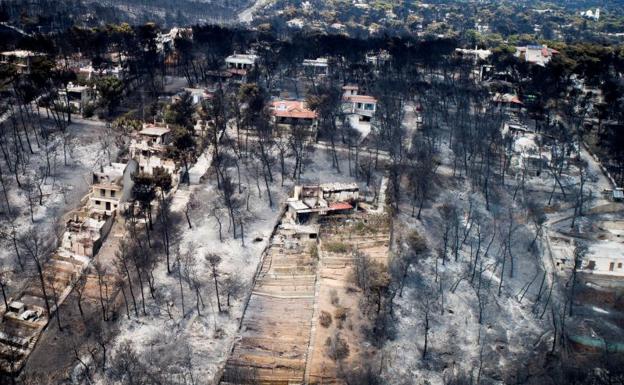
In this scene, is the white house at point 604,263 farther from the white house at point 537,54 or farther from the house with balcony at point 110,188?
the white house at point 537,54

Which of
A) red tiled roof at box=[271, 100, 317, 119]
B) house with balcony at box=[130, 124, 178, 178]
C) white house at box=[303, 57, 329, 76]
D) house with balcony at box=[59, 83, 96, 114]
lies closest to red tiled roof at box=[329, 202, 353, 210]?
house with balcony at box=[130, 124, 178, 178]

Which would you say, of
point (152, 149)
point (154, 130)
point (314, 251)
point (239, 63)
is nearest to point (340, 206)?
point (314, 251)

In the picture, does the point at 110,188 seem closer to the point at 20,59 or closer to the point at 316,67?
→ the point at 20,59

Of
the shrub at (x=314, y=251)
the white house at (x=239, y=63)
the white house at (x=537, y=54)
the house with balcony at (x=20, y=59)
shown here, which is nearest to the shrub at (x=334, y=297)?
the shrub at (x=314, y=251)

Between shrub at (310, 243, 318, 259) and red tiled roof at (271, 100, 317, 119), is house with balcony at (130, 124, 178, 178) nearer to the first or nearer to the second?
red tiled roof at (271, 100, 317, 119)

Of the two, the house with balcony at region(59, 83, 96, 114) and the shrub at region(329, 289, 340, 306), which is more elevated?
the house with balcony at region(59, 83, 96, 114)

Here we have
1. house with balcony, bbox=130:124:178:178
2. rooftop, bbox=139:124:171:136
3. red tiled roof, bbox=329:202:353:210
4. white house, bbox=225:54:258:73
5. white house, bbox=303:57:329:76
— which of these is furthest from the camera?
white house, bbox=303:57:329:76
